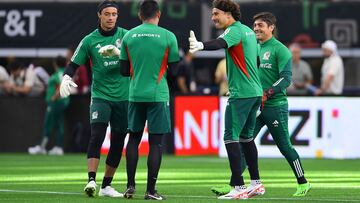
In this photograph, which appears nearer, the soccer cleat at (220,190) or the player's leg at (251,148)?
the player's leg at (251,148)

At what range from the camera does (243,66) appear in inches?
565

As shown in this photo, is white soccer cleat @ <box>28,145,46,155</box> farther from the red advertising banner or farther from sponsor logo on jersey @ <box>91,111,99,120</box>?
sponsor logo on jersey @ <box>91,111,99,120</box>

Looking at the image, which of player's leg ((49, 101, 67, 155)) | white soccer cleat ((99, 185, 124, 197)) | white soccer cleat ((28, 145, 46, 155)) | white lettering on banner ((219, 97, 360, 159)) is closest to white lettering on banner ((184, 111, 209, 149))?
white lettering on banner ((219, 97, 360, 159))

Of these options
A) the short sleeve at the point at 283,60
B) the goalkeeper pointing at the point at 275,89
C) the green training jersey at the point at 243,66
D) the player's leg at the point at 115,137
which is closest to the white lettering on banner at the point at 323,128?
the goalkeeper pointing at the point at 275,89

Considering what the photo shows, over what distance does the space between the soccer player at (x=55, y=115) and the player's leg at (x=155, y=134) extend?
12556 mm

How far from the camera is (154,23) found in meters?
13.9

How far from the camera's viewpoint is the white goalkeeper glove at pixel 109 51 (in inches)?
572

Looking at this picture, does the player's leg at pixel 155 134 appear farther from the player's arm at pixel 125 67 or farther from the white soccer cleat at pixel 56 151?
the white soccer cleat at pixel 56 151

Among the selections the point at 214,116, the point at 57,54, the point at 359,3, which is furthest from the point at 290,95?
the point at 57,54

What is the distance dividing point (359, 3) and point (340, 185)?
10.9m

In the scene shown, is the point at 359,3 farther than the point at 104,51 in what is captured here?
Yes

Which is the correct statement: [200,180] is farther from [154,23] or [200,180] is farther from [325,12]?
[325,12]

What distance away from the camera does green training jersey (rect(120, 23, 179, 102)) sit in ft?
45.5

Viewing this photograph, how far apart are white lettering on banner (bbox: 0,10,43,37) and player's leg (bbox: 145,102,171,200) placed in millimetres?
13929
